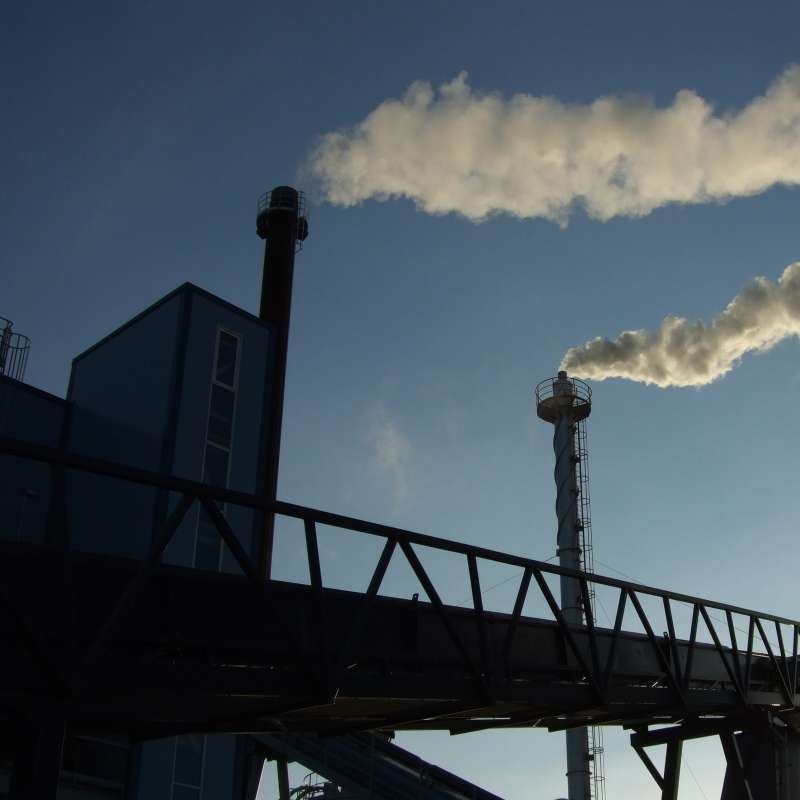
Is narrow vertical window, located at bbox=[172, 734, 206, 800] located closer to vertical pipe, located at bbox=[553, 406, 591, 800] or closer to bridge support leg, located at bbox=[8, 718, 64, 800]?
bridge support leg, located at bbox=[8, 718, 64, 800]

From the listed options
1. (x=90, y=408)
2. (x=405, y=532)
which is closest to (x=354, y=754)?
(x=90, y=408)

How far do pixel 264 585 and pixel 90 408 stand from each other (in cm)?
1325

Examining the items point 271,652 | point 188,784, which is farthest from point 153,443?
point 271,652

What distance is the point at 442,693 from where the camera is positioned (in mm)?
9805

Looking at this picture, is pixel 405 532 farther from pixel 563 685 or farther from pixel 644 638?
pixel 644 638

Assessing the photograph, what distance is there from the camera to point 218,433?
1936 cm

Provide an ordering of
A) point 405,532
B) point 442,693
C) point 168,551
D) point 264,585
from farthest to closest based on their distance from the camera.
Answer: point 168,551 < point 442,693 < point 405,532 < point 264,585

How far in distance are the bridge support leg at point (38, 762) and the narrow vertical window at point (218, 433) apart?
10861 mm

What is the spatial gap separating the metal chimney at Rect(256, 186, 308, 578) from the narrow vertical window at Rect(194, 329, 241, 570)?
453cm

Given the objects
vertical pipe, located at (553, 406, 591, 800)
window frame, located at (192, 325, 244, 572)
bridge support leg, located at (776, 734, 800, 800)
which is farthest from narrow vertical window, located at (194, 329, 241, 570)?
vertical pipe, located at (553, 406, 591, 800)

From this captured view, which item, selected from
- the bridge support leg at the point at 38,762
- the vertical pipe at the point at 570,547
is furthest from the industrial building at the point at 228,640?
the vertical pipe at the point at 570,547

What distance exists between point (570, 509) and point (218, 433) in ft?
71.6

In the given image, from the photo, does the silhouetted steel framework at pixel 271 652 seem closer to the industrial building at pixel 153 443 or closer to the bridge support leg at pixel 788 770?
the bridge support leg at pixel 788 770

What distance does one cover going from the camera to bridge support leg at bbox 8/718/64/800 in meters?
6.92
